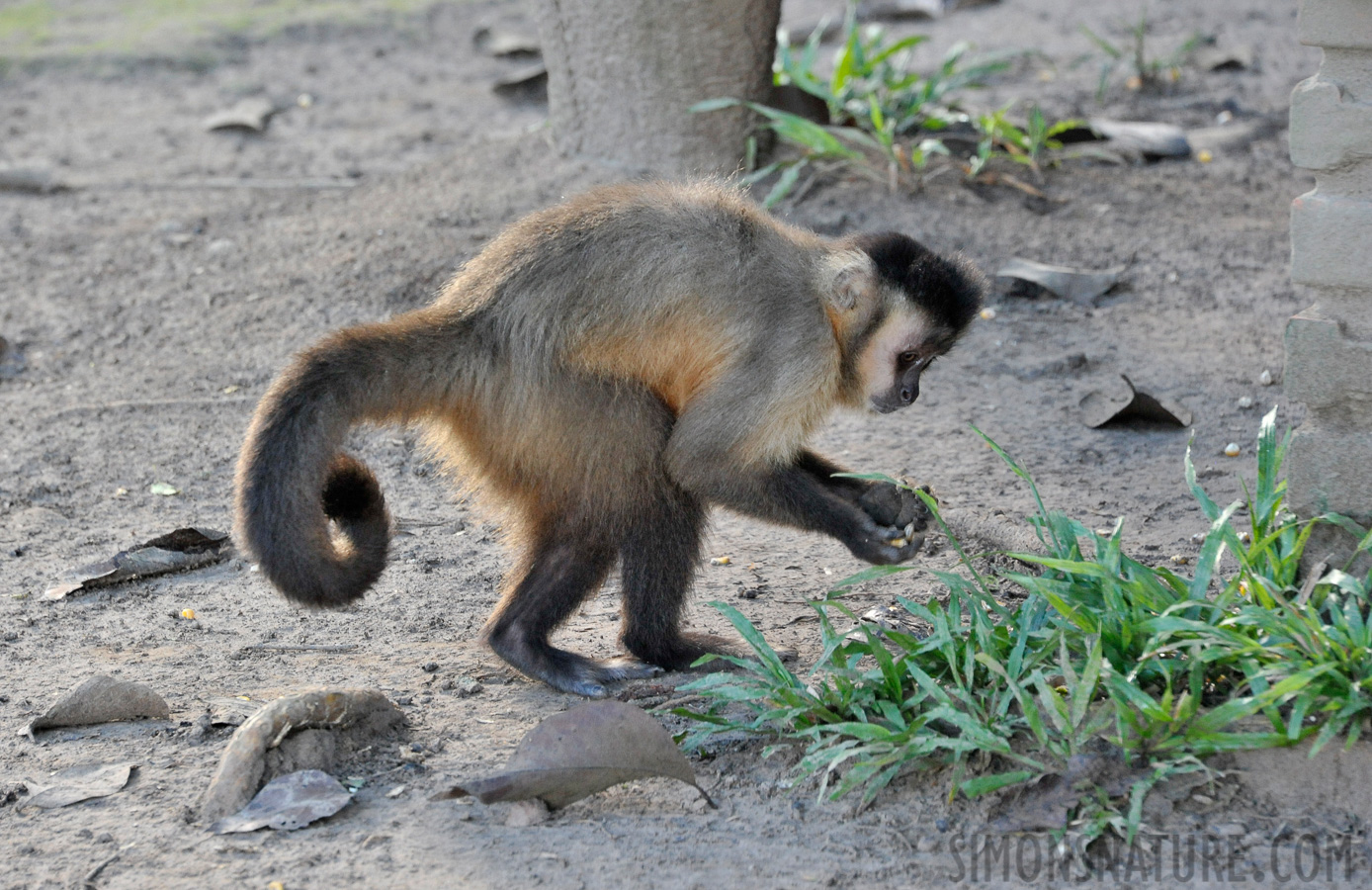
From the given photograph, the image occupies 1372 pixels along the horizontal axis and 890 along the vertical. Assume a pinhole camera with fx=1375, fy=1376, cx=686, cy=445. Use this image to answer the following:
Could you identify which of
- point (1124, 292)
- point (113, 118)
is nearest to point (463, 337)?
point (1124, 292)

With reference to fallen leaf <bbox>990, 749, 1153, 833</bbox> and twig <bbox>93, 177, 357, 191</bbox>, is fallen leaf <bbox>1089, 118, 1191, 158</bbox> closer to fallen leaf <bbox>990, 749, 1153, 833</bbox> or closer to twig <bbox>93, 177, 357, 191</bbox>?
twig <bbox>93, 177, 357, 191</bbox>

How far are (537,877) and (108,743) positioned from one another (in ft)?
4.41

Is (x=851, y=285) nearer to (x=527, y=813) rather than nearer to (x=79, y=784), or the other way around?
(x=527, y=813)

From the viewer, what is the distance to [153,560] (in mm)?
4684

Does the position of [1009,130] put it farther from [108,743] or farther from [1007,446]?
[108,743]

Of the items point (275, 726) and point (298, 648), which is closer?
point (275, 726)

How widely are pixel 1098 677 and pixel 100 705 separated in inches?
99.5

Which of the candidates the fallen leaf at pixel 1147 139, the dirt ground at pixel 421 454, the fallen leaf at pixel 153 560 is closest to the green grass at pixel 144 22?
the dirt ground at pixel 421 454

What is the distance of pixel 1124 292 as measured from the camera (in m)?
6.58

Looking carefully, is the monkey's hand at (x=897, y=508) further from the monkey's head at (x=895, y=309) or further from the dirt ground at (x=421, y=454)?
the dirt ground at (x=421, y=454)

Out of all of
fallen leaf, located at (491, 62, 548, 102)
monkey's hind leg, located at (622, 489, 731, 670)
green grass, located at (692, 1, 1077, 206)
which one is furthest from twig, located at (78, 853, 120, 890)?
fallen leaf, located at (491, 62, 548, 102)

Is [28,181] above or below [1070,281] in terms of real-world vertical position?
above

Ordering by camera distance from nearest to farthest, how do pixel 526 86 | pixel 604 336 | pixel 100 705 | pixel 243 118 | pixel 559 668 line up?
pixel 100 705
pixel 604 336
pixel 559 668
pixel 243 118
pixel 526 86

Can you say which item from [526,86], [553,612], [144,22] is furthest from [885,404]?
[144,22]
